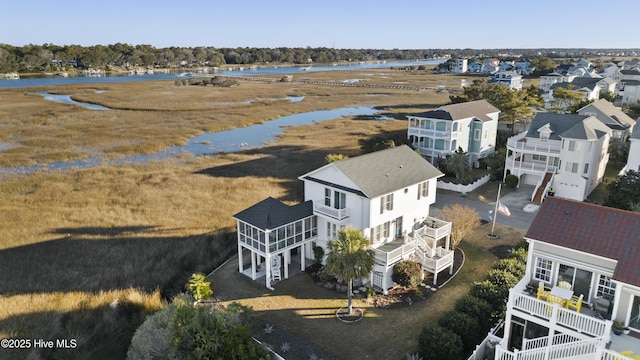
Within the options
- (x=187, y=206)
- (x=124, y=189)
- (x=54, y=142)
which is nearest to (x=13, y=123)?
(x=54, y=142)

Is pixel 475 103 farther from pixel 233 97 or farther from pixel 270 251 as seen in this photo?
pixel 233 97

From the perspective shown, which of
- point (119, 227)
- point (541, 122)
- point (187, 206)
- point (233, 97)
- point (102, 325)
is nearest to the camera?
point (102, 325)

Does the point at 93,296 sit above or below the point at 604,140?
below

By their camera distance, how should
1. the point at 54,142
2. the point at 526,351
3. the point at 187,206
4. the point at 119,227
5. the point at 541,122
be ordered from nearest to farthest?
the point at 526,351 < the point at 119,227 < the point at 187,206 < the point at 541,122 < the point at 54,142

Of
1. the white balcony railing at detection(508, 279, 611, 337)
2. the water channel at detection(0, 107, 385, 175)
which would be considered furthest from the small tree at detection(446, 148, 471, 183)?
the water channel at detection(0, 107, 385, 175)

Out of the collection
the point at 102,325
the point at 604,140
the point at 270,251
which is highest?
the point at 604,140

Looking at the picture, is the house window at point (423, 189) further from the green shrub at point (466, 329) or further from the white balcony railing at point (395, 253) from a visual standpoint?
the green shrub at point (466, 329)

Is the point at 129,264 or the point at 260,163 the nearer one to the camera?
the point at 129,264
